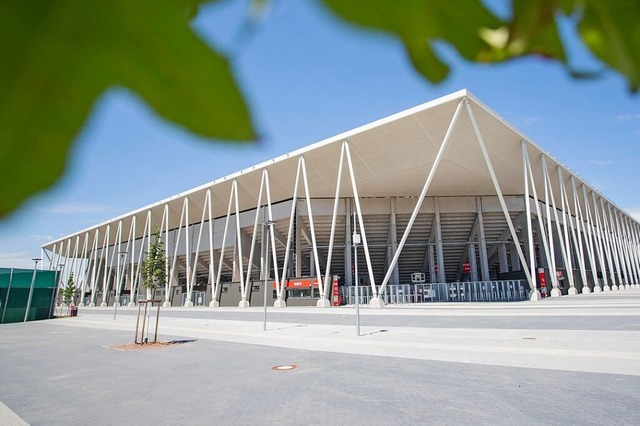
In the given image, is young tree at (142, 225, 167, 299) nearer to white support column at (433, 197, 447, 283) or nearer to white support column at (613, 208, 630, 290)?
white support column at (433, 197, 447, 283)

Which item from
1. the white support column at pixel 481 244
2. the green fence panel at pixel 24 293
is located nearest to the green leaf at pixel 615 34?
the green fence panel at pixel 24 293

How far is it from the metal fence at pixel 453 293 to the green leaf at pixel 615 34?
4550cm

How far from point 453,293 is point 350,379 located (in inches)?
1532

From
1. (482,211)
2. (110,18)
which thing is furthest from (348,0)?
(482,211)

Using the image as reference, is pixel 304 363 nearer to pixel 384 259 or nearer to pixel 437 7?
pixel 437 7

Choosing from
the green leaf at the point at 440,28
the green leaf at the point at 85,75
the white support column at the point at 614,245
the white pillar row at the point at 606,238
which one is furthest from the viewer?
the white support column at the point at 614,245

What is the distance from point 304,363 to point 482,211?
45088mm

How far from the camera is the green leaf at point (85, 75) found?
394mm

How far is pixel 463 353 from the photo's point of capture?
43.6 ft

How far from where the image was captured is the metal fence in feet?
144

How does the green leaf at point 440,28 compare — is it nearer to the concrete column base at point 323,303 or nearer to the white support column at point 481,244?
the concrete column base at point 323,303

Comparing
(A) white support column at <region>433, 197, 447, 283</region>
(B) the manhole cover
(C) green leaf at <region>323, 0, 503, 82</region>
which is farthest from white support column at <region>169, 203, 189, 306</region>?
(C) green leaf at <region>323, 0, 503, 82</region>

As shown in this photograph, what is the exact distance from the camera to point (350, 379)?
33.9 feet

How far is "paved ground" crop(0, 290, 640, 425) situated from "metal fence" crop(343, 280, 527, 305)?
25.6 meters
